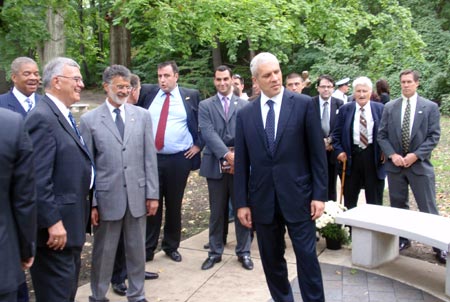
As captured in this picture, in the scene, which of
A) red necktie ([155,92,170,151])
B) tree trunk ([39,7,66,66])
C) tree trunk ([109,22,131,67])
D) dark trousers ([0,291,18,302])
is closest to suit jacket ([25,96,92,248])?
dark trousers ([0,291,18,302])

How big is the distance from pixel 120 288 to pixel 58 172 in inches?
71.2

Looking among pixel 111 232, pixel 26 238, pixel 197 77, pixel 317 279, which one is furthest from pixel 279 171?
pixel 197 77

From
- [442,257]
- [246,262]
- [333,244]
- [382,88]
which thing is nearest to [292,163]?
[246,262]

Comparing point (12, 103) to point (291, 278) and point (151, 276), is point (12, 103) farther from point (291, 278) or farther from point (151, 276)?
point (291, 278)

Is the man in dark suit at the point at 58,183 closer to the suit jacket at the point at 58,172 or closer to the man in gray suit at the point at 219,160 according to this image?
the suit jacket at the point at 58,172

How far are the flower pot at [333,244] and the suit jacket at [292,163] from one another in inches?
85.2

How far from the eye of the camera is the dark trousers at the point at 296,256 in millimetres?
3959

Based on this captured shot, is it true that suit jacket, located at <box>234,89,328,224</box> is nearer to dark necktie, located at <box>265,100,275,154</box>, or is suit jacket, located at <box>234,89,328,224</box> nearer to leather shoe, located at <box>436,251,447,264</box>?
dark necktie, located at <box>265,100,275,154</box>

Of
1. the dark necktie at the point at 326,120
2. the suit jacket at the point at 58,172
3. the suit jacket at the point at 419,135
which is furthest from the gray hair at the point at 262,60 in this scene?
the dark necktie at the point at 326,120

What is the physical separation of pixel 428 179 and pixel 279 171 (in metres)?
2.58

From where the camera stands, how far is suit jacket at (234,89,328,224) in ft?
12.8

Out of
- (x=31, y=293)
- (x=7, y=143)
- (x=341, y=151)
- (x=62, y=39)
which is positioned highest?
(x=62, y=39)

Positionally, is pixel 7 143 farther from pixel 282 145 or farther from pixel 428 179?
pixel 428 179

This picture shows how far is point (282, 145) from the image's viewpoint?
390 cm
